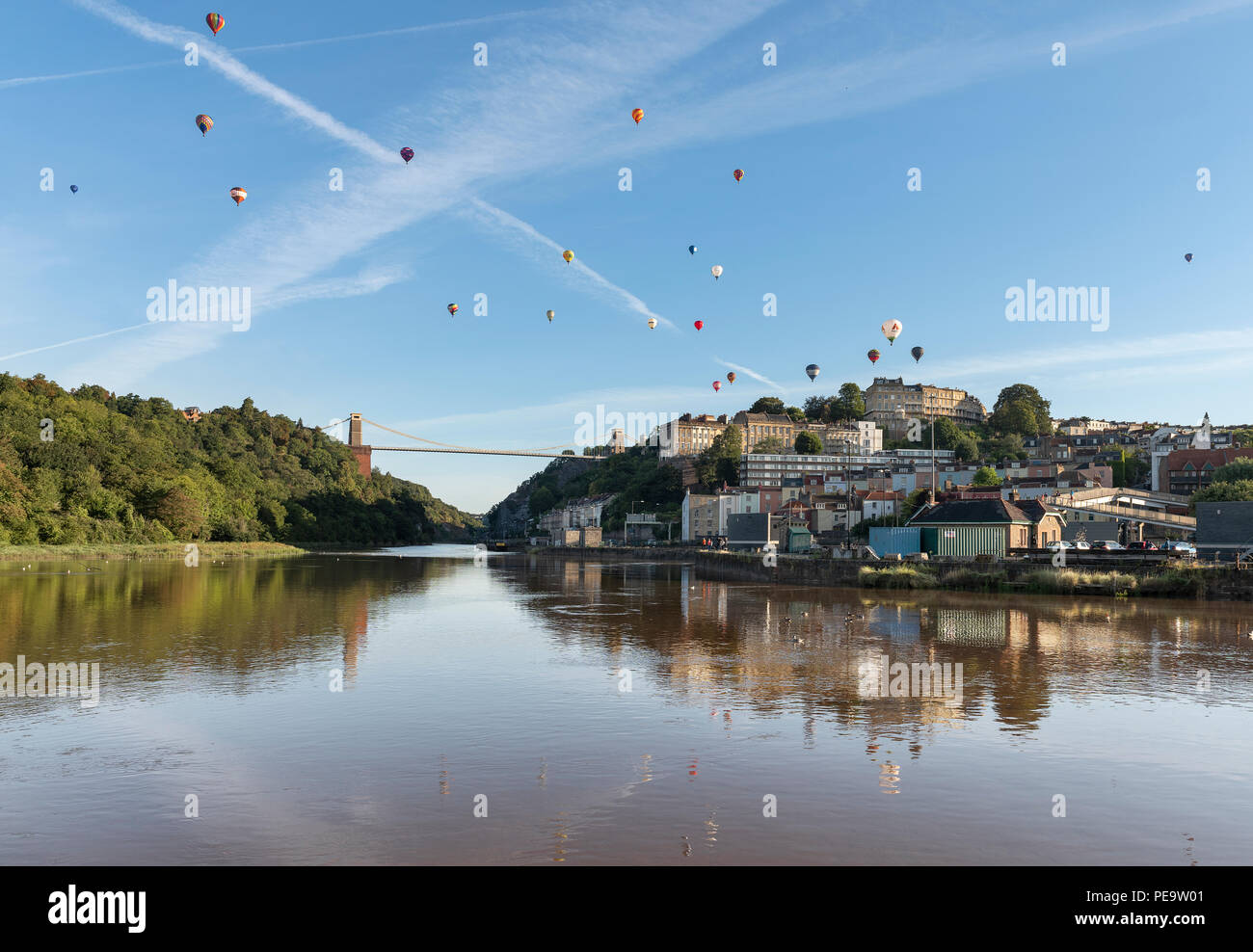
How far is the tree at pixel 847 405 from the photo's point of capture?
607 ft

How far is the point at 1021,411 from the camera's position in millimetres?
156750

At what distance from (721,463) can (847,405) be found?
56123 millimetres

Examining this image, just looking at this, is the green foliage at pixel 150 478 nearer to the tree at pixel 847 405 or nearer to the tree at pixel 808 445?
the tree at pixel 808 445

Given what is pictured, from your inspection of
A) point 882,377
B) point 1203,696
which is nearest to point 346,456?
point 882,377

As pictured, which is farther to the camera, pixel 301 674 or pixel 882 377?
pixel 882 377

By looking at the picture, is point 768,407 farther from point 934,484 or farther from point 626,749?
point 626,749

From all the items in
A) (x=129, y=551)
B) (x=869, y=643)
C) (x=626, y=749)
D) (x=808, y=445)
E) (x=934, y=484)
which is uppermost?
(x=808, y=445)

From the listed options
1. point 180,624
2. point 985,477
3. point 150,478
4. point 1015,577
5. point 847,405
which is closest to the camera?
point 180,624

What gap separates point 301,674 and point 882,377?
185 meters

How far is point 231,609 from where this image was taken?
32.2 metres

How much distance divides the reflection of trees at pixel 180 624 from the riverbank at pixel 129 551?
19.8 meters

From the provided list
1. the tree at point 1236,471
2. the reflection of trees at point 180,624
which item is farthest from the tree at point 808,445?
the reflection of trees at point 180,624

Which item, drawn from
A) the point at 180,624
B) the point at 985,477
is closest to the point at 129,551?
the point at 180,624
